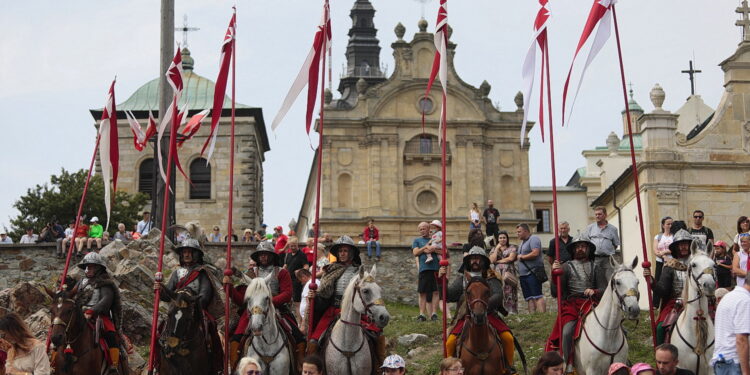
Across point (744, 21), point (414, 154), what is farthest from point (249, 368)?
point (414, 154)

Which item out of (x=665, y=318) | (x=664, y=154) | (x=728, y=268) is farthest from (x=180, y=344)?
(x=664, y=154)

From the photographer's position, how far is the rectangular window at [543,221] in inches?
3401

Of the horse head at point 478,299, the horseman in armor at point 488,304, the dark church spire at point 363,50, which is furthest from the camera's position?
the dark church spire at point 363,50

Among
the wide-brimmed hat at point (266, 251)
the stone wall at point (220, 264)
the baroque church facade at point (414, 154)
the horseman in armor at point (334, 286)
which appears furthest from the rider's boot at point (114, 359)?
the baroque church facade at point (414, 154)

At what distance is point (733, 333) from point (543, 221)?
73.3 meters

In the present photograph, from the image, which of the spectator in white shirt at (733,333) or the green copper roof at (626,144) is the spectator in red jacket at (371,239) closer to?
the spectator in white shirt at (733,333)

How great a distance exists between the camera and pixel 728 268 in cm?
1975

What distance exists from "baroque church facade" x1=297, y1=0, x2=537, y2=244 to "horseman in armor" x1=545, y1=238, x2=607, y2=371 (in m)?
59.2

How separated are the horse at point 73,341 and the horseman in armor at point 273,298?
204 cm

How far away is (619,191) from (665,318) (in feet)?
121

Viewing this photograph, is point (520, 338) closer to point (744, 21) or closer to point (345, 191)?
point (744, 21)

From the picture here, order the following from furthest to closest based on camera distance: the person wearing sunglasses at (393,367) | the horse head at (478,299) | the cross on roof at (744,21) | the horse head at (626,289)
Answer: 1. the cross on roof at (744,21)
2. the horse head at (478,299)
3. the horse head at (626,289)
4. the person wearing sunglasses at (393,367)

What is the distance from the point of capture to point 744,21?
5209cm

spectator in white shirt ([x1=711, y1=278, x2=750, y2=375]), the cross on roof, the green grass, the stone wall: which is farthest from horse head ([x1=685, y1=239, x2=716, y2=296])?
the cross on roof
